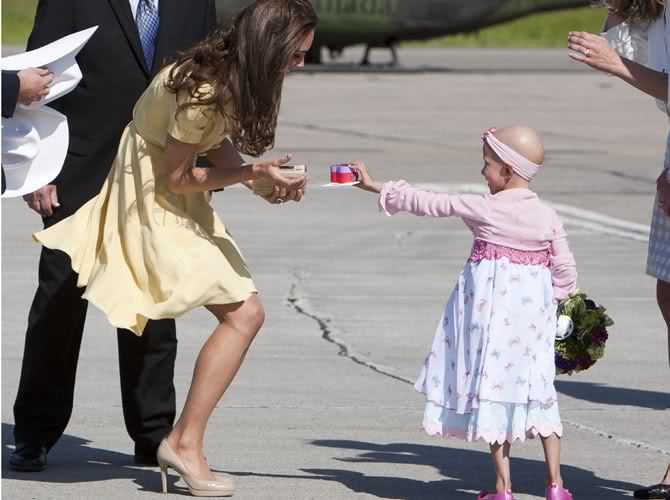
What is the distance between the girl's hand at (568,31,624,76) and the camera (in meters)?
5.54

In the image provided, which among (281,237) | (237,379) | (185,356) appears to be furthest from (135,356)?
(281,237)

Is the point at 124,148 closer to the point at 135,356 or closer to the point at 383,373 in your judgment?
the point at 135,356

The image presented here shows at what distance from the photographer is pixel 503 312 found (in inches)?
206

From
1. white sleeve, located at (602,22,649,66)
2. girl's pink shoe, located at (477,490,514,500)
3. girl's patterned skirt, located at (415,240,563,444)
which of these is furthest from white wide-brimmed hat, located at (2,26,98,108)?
white sleeve, located at (602,22,649,66)

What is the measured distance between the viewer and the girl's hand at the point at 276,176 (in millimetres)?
5242

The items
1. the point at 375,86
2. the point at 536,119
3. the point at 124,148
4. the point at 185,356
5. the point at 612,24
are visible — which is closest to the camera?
the point at 124,148

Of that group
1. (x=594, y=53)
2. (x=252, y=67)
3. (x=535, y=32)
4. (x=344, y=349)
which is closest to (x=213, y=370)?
(x=252, y=67)

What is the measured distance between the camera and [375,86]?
3453 centimetres

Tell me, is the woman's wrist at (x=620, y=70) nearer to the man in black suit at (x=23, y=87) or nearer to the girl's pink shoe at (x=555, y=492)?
the girl's pink shoe at (x=555, y=492)

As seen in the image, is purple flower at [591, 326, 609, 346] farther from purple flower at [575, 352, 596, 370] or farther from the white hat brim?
the white hat brim

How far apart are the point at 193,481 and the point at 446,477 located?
40.6 inches

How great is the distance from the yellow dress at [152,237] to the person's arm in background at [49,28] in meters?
0.30

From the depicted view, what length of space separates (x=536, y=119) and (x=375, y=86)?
7938 mm

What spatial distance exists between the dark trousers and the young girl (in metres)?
1.27
